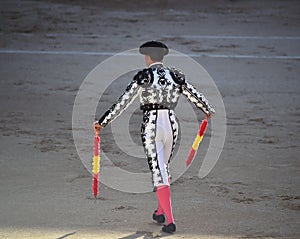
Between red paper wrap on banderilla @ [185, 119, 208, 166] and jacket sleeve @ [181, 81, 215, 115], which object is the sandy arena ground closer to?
red paper wrap on banderilla @ [185, 119, 208, 166]

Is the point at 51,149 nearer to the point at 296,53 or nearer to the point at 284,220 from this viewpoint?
the point at 284,220

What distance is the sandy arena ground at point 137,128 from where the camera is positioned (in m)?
6.04

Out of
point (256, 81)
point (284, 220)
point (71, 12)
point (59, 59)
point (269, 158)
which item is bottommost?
point (284, 220)

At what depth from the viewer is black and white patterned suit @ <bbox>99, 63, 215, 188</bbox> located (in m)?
5.75

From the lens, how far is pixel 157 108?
581 cm

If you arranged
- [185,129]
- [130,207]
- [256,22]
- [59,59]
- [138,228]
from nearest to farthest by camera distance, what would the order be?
[138,228]
[130,207]
[185,129]
[59,59]
[256,22]

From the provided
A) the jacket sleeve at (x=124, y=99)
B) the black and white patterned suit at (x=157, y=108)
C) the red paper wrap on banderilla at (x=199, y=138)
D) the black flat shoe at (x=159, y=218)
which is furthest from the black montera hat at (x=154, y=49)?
the black flat shoe at (x=159, y=218)

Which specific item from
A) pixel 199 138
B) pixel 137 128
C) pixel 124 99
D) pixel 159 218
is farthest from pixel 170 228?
pixel 137 128

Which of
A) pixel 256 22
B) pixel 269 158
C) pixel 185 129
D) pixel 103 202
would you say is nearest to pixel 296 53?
pixel 256 22

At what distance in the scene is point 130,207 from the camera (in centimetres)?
634

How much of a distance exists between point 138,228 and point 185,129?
341cm

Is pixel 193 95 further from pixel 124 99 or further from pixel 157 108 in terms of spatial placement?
pixel 124 99

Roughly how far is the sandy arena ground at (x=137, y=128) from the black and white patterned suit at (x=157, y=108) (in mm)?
489

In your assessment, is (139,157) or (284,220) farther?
(139,157)
